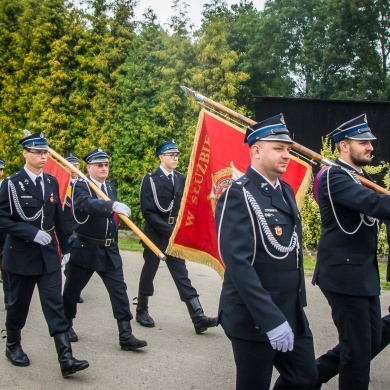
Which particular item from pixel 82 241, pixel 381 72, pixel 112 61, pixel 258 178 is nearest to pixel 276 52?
pixel 381 72

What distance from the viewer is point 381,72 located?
80.0 feet

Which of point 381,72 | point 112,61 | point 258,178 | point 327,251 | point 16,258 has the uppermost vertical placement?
point 381,72

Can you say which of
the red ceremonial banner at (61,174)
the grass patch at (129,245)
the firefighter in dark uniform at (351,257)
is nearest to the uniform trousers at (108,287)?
the red ceremonial banner at (61,174)

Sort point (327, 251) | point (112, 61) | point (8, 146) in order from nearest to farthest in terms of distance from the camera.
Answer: point (327, 251)
point (112, 61)
point (8, 146)

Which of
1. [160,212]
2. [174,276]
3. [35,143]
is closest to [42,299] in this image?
[35,143]

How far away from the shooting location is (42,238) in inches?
218

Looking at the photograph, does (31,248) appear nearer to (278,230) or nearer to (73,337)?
(73,337)

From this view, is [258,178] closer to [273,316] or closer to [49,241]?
[273,316]

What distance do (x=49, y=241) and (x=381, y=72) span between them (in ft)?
68.9

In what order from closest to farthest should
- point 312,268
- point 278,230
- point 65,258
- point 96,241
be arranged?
point 278,230 → point 65,258 → point 96,241 → point 312,268

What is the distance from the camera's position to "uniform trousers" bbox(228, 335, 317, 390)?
3457 millimetres

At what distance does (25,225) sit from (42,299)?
24.8 inches

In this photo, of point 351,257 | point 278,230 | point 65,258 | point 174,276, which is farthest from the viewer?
point 174,276

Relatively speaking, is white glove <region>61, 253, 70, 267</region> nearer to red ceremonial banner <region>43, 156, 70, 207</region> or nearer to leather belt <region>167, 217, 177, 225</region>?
leather belt <region>167, 217, 177, 225</region>
